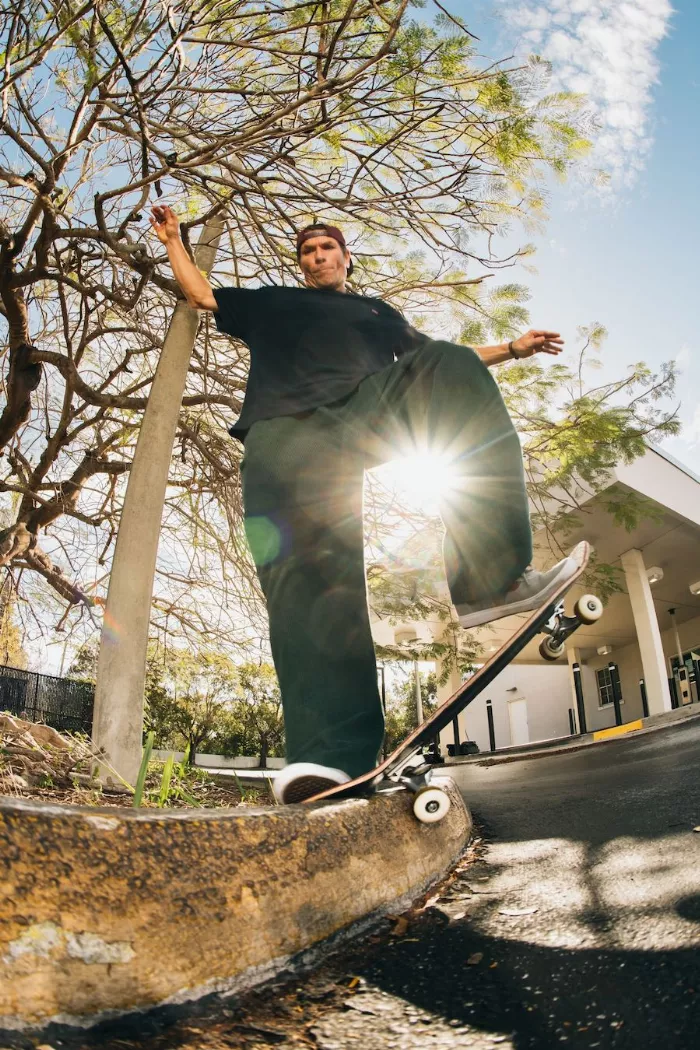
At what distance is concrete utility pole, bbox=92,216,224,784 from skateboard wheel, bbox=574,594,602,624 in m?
2.60

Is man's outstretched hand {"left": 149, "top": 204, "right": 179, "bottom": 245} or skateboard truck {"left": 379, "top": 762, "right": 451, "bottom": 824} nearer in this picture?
skateboard truck {"left": 379, "top": 762, "right": 451, "bottom": 824}

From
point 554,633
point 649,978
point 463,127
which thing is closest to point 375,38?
point 463,127

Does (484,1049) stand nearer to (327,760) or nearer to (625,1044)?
(625,1044)

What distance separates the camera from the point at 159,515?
4262mm

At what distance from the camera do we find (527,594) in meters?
2.07

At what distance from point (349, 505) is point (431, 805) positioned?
90 centimetres

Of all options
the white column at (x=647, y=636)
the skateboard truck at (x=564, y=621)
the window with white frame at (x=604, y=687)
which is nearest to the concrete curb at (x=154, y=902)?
the skateboard truck at (x=564, y=621)

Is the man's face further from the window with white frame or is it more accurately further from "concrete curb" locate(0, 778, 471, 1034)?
the window with white frame

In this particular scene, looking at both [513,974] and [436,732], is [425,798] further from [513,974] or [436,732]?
[513,974]

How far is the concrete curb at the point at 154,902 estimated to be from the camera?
0.93 metres

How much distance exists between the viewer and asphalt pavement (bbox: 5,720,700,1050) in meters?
0.99

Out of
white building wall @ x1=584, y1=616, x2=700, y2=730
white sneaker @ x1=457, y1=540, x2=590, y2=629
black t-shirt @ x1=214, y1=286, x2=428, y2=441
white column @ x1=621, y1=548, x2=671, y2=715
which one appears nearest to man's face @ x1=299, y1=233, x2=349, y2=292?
black t-shirt @ x1=214, y1=286, x2=428, y2=441

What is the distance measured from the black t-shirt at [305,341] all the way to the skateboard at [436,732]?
91 cm

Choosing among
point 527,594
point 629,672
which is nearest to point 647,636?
point 629,672
